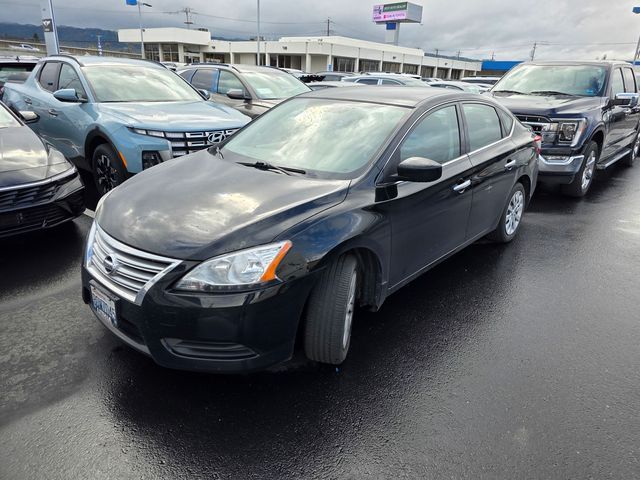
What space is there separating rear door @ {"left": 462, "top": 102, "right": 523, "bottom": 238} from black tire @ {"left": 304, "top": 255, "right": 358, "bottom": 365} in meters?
1.79

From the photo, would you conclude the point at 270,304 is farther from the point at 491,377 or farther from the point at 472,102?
the point at 472,102

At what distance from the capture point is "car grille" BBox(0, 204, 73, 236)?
12.8ft

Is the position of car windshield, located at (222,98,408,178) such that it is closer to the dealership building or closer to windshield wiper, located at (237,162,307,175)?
windshield wiper, located at (237,162,307,175)

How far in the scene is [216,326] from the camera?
2.28 metres

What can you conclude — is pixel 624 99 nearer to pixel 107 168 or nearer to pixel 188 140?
pixel 188 140

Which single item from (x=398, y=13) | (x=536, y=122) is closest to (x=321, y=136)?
(x=536, y=122)

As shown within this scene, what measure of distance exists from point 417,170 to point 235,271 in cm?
131

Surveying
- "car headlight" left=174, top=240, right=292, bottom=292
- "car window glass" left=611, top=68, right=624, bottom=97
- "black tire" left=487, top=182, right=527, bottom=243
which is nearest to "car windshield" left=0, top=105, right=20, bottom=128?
"car headlight" left=174, top=240, right=292, bottom=292

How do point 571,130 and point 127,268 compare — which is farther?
point 571,130

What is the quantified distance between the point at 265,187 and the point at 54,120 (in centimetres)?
496

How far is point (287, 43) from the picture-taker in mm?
58156

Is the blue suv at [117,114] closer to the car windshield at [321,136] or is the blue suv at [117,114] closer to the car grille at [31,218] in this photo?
the car grille at [31,218]

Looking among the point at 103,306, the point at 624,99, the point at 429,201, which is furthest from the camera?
the point at 624,99

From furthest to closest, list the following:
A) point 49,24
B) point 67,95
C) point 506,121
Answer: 1. point 49,24
2. point 67,95
3. point 506,121
